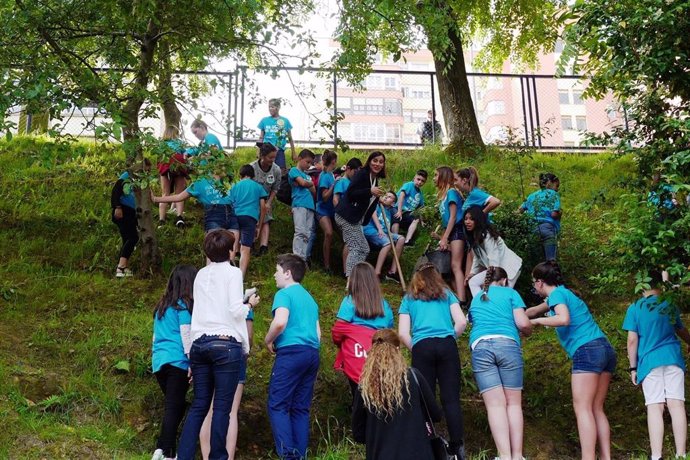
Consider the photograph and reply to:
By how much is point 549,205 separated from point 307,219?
322 centimetres

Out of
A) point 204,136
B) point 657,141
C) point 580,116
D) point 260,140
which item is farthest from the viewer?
point 580,116

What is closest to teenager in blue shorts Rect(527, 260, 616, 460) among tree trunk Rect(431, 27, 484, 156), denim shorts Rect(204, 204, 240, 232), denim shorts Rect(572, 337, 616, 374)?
denim shorts Rect(572, 337, 616, 374)

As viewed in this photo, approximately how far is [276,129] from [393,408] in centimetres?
766

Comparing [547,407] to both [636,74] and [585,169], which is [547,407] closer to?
[636,74]

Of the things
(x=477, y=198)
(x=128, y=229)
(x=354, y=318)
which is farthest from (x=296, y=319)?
(x=128, y=229)

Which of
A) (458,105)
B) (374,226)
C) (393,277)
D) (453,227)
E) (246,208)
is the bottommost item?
(393,277)

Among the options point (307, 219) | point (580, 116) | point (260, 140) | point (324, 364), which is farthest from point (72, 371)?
point (580, 116)

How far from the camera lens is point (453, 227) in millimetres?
9320

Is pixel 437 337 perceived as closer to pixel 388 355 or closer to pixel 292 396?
pixel 292 396

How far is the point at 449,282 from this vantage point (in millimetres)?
10234

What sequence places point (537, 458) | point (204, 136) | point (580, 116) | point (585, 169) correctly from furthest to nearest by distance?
point (580, 116)
point (585, 169)
point (204, 136)
point (537, 458)

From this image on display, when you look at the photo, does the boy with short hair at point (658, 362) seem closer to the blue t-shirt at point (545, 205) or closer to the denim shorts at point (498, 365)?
the denim shorts at point (498, 365)

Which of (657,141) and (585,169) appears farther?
(585,169)

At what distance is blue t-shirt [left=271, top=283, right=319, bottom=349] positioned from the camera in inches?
230
